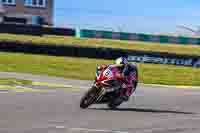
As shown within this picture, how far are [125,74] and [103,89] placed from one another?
2.44 ft

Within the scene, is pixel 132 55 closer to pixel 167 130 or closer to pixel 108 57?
pixel 108 57

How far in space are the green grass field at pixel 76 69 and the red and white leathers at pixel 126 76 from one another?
1197 cm

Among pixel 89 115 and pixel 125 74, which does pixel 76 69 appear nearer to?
pixel 125 74

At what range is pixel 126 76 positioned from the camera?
14.2m

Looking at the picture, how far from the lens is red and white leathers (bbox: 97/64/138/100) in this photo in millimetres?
14055

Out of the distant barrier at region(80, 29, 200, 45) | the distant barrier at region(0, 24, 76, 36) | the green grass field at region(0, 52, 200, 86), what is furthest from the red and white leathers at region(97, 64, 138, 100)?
the distant barrier at region(80, 29, 200, 45)

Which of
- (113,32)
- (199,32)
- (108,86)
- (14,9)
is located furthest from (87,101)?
(14,9)

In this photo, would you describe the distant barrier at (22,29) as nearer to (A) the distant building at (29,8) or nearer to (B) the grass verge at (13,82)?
(B) the grass verge at (13,82)

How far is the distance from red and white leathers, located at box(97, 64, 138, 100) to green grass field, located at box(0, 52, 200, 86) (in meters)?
12.0

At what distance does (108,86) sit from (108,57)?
17.0 metres

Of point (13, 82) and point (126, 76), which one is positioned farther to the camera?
point (13, 82)

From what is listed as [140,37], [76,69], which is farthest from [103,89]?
[140,37]

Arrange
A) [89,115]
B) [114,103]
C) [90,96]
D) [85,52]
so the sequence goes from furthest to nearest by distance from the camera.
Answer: [85,52], [114,103], [90,96], [89,115]

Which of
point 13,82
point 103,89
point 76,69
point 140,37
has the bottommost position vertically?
point 140,37
